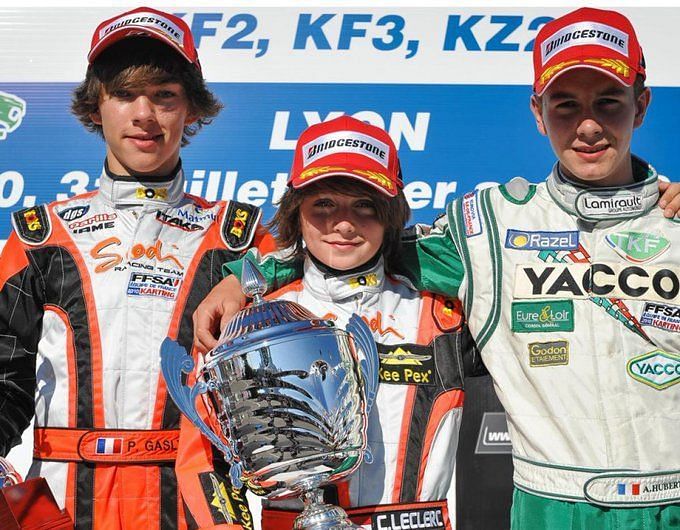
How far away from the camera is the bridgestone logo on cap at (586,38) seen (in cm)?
220

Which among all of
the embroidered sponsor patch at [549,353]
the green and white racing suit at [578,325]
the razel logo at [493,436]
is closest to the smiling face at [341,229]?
the green and white racing suit at [578,325]

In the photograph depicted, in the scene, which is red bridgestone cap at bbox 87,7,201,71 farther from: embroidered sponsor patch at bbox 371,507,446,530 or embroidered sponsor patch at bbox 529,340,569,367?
embroidered sponsor patch at bbox 371,507,446,530

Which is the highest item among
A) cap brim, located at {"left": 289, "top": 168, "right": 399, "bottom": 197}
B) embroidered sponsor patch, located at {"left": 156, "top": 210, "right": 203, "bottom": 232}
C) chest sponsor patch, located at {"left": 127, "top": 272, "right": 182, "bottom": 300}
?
embroidered sponsor patch, located at {"left": 156, "top": 210, "right": 203, "bottom": 232}

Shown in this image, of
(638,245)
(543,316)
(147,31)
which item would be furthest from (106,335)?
(638,245)

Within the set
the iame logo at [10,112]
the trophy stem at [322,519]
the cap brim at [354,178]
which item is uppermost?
the iame logo at [10,112]

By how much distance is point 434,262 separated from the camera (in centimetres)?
228

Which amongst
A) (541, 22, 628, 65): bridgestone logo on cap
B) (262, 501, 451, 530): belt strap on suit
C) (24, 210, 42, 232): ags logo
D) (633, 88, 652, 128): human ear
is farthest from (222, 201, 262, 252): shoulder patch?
(633, 88, 652, 128): human ear

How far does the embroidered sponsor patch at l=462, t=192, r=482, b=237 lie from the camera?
228 centimetres

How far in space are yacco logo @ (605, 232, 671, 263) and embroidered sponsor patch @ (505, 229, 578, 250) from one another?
82 millimetres

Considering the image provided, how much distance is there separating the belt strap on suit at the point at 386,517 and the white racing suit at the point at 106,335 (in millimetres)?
228

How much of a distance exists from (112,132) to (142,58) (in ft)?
0.65

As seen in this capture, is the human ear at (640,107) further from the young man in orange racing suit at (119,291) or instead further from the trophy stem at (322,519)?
the trophy stem at (322,519)
